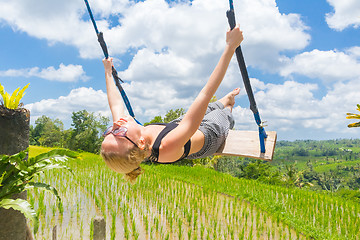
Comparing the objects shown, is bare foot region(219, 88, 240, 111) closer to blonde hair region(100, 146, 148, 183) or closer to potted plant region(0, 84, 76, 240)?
blonde hair region(100, 146, 148, 183)

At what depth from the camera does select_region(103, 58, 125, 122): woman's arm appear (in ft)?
8.84

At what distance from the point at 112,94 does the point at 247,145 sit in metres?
1.54

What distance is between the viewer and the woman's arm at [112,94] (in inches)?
106

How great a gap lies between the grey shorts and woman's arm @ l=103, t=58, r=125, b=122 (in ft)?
1.96

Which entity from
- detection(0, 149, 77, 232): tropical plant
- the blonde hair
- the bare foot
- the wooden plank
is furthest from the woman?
the bare foot

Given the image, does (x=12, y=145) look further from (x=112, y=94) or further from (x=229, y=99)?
(x=229, y=99)

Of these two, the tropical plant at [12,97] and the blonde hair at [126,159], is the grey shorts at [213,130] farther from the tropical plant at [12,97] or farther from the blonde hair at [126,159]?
the tropical plant at [12,97]

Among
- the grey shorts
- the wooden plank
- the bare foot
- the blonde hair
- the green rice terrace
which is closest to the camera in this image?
the blonde hair

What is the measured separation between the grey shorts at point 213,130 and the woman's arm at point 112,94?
23.6 inches

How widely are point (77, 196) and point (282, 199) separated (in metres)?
4.36

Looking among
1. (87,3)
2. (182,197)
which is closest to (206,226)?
(182,197)

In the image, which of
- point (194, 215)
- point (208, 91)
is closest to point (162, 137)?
point (208, 91)

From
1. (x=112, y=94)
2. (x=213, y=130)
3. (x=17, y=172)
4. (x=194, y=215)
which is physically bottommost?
(x=194, y=215)

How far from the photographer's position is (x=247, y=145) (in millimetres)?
2980
